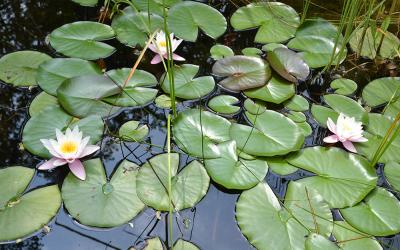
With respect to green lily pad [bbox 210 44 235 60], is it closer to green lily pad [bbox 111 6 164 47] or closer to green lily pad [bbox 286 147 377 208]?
green lily pad [bbox 111 6 164 47]

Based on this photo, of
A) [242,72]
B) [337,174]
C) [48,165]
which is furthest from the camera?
[242,72]

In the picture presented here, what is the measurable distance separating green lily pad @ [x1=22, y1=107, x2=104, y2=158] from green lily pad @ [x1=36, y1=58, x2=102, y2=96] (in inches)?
6.7

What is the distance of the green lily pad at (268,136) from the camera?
1.88 metres

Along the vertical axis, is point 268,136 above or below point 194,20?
below

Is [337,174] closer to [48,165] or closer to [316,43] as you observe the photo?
[316,43]

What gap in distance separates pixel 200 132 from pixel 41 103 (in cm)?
79

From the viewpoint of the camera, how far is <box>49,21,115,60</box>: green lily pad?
2303 millimetres

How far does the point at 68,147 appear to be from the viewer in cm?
175

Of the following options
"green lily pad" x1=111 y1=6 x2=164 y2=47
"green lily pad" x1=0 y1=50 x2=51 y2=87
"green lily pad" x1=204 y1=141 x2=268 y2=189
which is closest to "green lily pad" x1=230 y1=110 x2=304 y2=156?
"green lily pad" x1=204 y1=141 x2=268 y2=189

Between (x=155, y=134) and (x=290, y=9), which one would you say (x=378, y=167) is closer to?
(x=155, y=134)

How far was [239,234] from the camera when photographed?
1646mm

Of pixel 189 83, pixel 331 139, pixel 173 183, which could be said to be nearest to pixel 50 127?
pixel 173 183

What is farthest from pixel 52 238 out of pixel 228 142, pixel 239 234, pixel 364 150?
pixel 364 150

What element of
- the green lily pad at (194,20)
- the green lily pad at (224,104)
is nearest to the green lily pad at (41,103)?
the green lily pad at (224,104)
